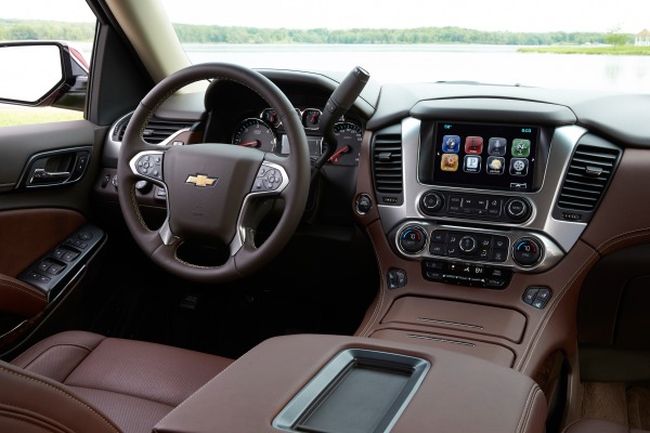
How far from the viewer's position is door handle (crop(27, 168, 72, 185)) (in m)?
2.48

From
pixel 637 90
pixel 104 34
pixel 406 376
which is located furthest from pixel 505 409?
pixel 104 34

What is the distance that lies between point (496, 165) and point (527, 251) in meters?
0.27

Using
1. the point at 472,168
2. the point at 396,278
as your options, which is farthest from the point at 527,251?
the point at 396,278

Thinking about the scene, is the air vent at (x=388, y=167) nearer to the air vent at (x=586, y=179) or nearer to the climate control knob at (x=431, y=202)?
the climate control knob at (x=431, y=202)

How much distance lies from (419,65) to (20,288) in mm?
1478

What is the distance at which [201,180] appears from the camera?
196 cm

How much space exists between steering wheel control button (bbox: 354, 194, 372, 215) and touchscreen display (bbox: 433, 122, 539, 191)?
24 cm

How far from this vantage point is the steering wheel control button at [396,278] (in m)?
2.28

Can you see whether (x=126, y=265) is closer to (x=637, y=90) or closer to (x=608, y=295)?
(x=608, y=295)

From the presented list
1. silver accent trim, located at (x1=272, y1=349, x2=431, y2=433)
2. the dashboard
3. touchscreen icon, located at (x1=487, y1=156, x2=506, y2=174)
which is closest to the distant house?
the dashboard

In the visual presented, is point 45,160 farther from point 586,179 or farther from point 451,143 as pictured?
point 586,179

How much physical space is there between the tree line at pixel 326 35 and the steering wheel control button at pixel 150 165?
0.71 m

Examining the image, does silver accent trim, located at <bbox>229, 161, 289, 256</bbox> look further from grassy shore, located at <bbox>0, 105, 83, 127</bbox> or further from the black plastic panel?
grassy shore, located at <bbox>0, 105, 83, 127</bbox>

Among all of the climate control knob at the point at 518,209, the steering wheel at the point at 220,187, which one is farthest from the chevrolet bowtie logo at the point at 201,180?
the climate control knob at the point at 518,209
